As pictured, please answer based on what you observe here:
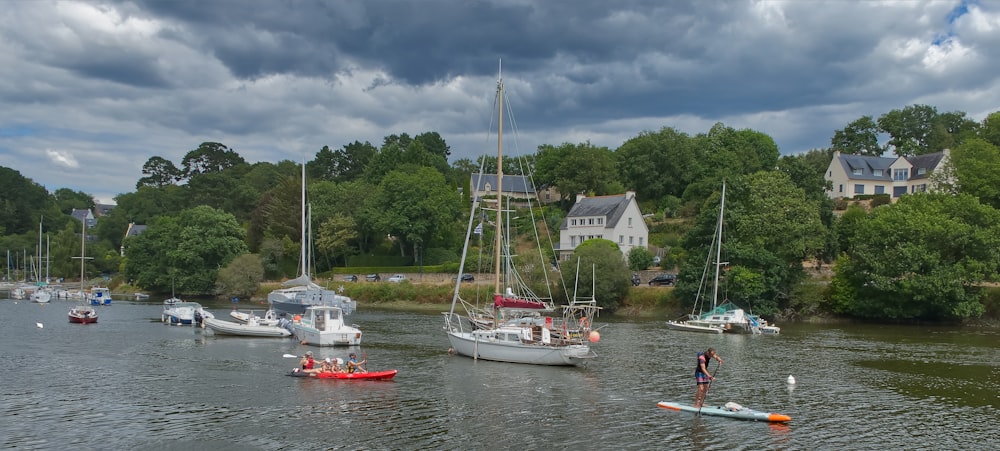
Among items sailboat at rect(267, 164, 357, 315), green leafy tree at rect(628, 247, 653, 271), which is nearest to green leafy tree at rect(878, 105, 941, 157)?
green leafy tree at rect(628, 247, 653, 271)

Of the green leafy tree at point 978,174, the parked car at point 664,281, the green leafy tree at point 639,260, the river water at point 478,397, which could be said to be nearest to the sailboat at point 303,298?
the river water at point 478,397

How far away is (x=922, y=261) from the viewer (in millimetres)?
73938

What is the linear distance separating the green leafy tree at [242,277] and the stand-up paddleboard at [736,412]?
95.3m

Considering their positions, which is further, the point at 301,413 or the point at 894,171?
the point at 894,171

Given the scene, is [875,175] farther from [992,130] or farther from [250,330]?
[250,330]

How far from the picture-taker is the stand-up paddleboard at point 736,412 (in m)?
31.6

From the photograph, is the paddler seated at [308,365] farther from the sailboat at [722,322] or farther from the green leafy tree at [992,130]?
the green leafy tree at [992,130]

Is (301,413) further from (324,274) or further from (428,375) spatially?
(324,274)

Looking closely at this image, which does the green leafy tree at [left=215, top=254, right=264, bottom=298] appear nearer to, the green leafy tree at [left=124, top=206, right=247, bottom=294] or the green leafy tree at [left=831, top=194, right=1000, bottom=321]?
the green leafy tree at [left=124, top=206, right=247, bottom=294]

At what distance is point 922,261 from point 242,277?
9026 cm

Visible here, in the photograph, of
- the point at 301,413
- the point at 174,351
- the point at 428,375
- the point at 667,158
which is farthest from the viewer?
the point at 667,158

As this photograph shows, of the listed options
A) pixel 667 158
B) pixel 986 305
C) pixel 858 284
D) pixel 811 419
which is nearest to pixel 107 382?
pixel 811 419

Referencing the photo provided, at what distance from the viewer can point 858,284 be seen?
81.3 m

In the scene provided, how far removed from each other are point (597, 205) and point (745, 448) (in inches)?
3784
